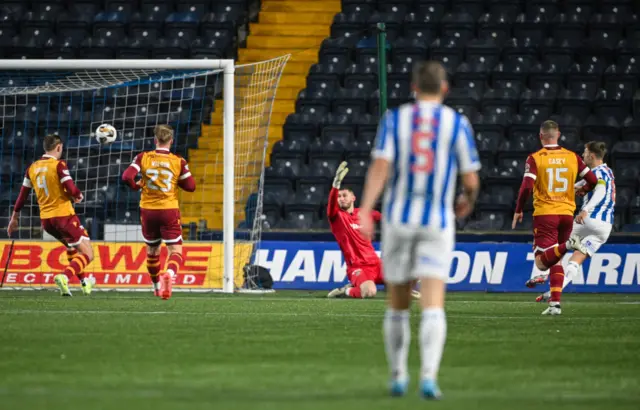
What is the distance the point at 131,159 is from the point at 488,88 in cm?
672

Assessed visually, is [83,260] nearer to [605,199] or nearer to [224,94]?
[224,94]

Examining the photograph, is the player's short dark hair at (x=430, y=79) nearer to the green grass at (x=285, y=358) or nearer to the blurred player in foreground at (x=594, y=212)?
the green grass at (x=285, y=358)

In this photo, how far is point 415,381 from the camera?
22.7ft

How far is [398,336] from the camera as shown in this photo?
6270 mm

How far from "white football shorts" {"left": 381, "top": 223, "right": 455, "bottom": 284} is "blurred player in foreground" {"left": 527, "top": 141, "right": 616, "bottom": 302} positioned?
8.72 m

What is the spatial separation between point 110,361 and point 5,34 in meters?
17.4

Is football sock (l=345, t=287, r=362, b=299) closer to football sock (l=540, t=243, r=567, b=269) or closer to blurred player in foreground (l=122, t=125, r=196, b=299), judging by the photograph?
blurred player in foreground (l=122, t=125, r=196, b=299)

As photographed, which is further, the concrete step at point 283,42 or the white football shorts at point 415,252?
the concrete step at point 283,42

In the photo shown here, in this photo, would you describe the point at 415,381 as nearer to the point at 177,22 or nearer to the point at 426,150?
the point at 426,150

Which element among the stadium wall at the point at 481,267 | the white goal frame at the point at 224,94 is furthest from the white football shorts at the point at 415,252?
the stadium wall at the point at 481,267

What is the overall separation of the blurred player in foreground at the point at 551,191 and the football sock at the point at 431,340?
7.32 meters

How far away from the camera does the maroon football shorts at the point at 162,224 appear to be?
1465cm

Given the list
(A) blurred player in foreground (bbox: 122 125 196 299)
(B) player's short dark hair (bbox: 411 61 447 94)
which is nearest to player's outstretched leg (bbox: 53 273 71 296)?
(A) blurred player in foreground (bbox: 122 125 196 299)

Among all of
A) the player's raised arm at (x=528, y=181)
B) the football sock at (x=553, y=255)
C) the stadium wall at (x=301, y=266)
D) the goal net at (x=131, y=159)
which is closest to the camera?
the football sock at (x=553, y=255)
